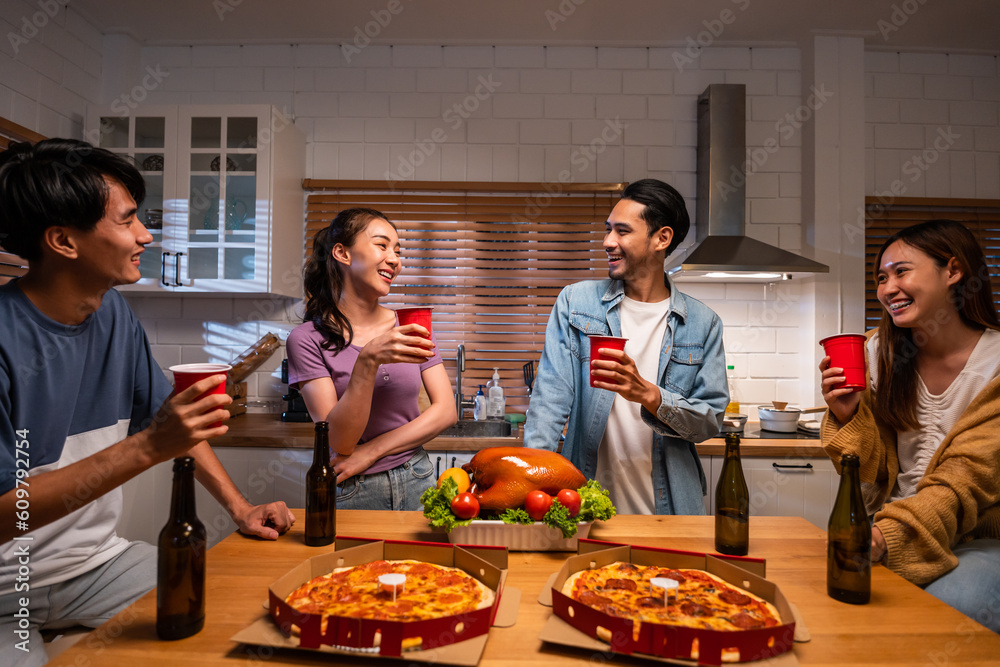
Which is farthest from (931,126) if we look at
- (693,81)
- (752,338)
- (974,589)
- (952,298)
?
(974,589)

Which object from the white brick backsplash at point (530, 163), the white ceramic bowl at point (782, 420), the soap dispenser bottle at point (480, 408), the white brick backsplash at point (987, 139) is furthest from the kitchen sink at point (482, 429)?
the white brick backsplash at point (987, 139)

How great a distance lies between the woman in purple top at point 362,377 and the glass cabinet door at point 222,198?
150 centimetres

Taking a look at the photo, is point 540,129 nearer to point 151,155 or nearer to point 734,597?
point 151,155

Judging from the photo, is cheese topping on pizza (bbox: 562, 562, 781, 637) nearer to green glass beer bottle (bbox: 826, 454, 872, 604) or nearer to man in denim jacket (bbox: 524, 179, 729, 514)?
green glass beer bottle (bbox: 826, 454, 872, 604)

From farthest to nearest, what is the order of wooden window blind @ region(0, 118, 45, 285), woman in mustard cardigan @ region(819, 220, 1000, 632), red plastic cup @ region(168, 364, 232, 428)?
wooden window blind @ region(0, 118, 45, 285) < woman in mustard cardigan @ region(819, 220, 1000, 632) < red plastic cup @ region(168, 364, 232, 428)

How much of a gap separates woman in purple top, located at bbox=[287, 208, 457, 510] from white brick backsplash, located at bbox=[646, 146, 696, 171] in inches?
89.3

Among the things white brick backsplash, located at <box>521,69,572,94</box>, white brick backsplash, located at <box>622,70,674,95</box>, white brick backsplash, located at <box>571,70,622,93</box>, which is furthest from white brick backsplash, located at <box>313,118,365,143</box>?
white brick backsplash, located at <box>622,70,674,95</box>

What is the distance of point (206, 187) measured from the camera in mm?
3344

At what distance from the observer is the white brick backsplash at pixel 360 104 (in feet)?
12.3

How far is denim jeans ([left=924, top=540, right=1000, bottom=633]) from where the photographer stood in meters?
1.36

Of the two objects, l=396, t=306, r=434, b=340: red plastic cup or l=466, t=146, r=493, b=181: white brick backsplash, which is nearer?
l=396, t=306, r=434, b=340: red plastic cup

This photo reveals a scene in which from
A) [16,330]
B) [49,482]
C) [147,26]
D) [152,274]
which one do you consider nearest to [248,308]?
[152,274]

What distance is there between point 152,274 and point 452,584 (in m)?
3.06

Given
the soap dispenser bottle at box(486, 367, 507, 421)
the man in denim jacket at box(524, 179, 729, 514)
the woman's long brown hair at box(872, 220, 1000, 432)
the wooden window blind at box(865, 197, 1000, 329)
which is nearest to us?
the woman's long brown hair at box(872, 220, 1000, 432)
